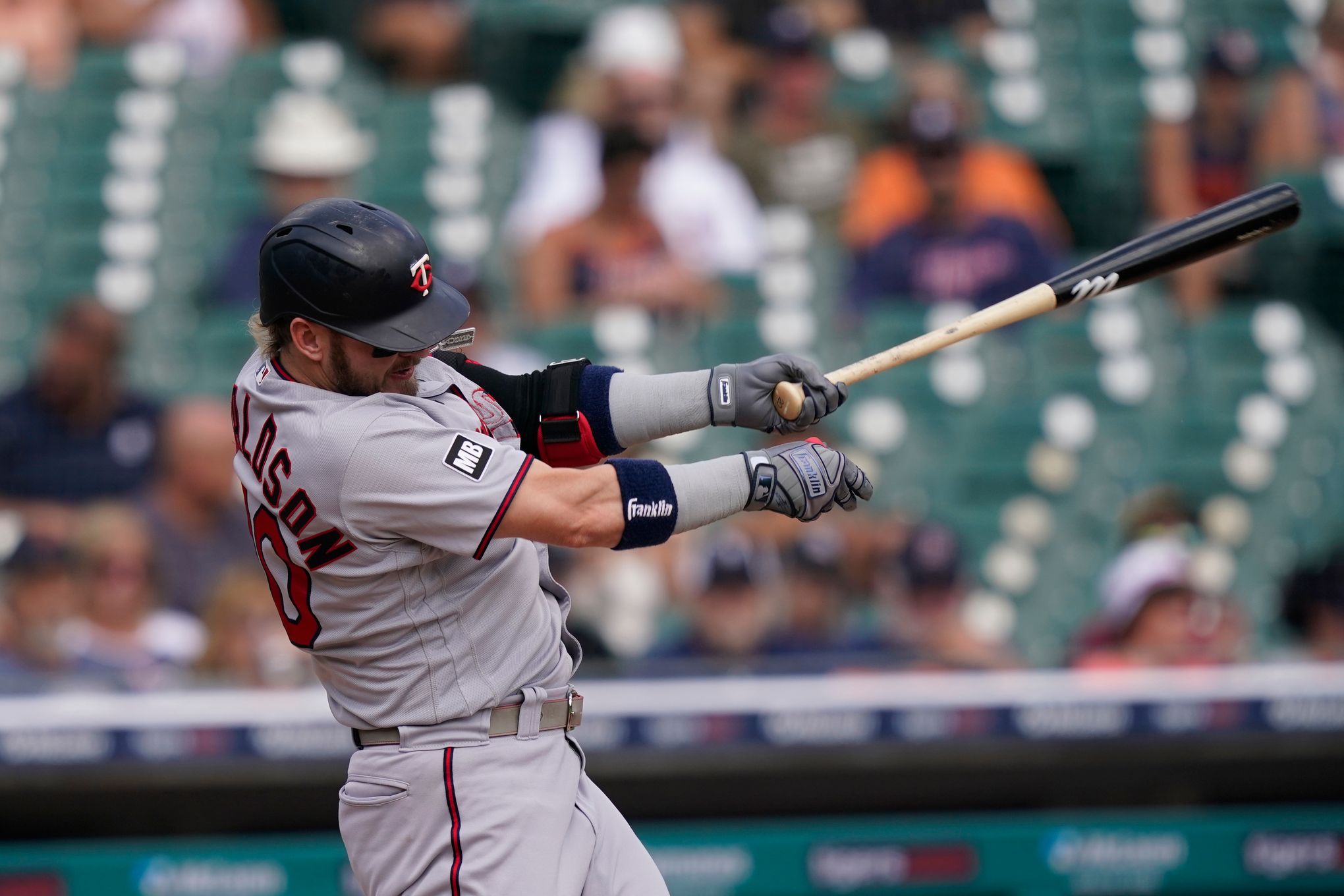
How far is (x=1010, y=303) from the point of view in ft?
9.18

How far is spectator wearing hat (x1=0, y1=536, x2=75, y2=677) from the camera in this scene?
4531mm

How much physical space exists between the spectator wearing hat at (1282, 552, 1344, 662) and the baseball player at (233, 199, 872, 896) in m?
2.95

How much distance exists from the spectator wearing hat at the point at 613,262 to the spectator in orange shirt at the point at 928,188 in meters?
0.73

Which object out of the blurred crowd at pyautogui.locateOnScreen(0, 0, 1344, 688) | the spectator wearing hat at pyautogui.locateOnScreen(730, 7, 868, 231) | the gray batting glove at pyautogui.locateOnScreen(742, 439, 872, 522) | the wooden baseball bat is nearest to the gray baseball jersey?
the gray batting glove at pyautogui.locateOnScreen(742, 439, 872, 522)

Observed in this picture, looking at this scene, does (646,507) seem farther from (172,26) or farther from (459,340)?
(172,26)

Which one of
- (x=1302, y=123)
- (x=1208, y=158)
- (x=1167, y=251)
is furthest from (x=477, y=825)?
(x=1302, y=123)

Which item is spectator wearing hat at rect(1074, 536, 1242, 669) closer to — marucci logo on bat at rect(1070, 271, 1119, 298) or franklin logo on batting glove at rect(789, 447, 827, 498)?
marucci logo on bat at rect(1070, 271, 1119, 298)

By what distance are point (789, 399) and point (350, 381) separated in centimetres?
63

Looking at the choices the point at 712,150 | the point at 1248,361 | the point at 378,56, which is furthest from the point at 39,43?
the point at 1248,361

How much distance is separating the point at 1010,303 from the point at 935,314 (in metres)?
2.97

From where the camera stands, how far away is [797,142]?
21.0 ft

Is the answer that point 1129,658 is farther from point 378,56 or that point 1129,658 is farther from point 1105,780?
point 378,56

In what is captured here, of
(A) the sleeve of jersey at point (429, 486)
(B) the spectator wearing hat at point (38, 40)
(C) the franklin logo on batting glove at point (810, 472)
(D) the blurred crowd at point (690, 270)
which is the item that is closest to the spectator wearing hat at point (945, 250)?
(D) the blurred crowd at point (690, 270)

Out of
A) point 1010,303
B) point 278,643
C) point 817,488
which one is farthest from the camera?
point 278,643
